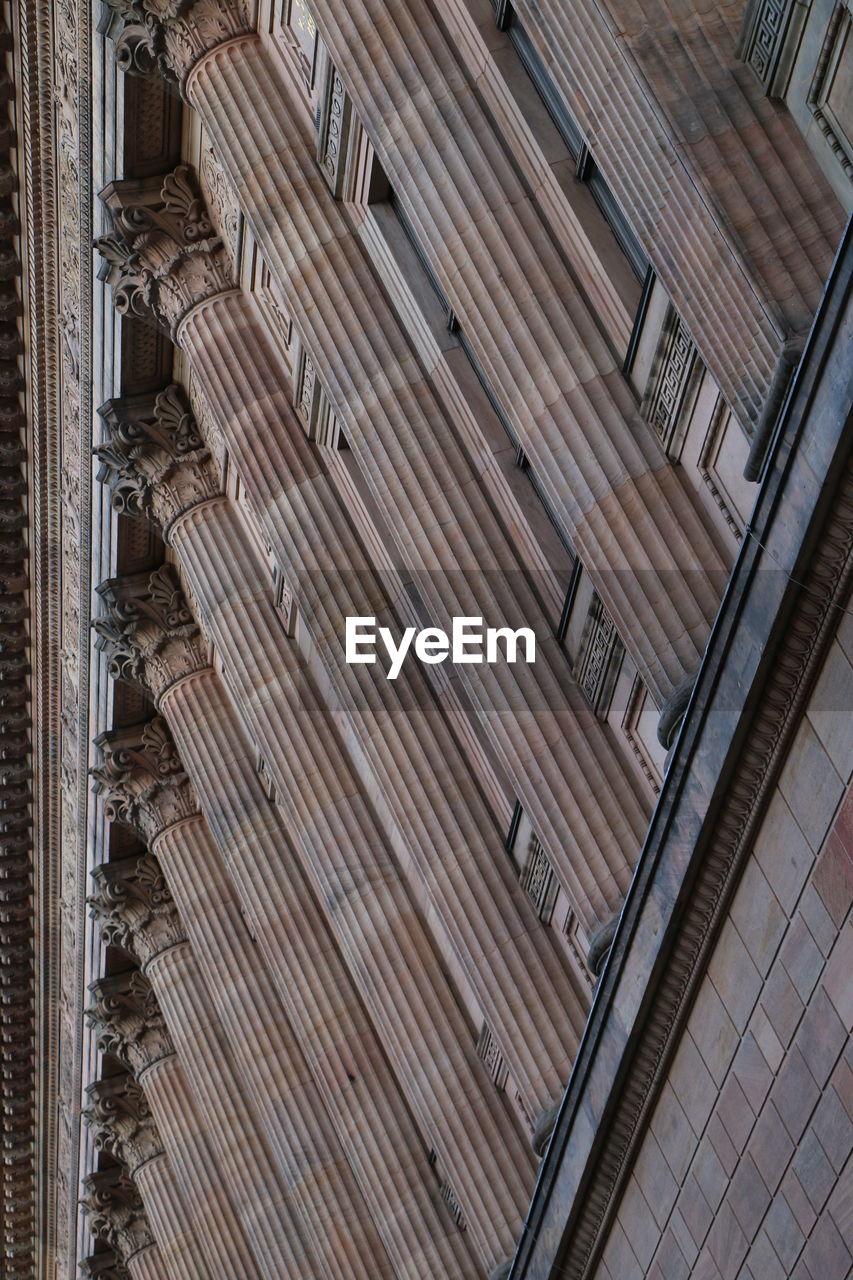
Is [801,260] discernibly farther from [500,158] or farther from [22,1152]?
[22,1152]

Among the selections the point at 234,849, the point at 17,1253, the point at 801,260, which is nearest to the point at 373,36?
the point at 801,260

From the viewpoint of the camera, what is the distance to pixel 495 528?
1870 cm

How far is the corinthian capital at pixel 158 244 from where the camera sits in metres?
25.0

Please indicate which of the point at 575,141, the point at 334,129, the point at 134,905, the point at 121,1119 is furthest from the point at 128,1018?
the point at 575,141

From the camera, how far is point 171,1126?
33.6 meters

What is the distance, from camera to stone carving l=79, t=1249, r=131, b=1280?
41.6 meters

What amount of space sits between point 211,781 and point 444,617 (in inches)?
409

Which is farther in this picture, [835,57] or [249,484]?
[249,484]

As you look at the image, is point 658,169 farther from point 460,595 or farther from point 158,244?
point 158,244

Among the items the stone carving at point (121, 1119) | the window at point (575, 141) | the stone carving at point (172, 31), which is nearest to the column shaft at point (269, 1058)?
the stone carving at point (121, 1119)

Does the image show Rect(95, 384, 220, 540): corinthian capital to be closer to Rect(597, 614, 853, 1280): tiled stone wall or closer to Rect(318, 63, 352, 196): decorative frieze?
Rect(318, 63, 352, 196): decorative frieze

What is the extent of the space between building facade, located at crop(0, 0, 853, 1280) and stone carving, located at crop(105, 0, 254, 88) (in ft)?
0.27

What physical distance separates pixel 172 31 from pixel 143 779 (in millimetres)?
15323

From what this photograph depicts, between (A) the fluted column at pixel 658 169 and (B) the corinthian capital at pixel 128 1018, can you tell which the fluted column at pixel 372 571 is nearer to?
(A) the fluted column at pixel 658 169
